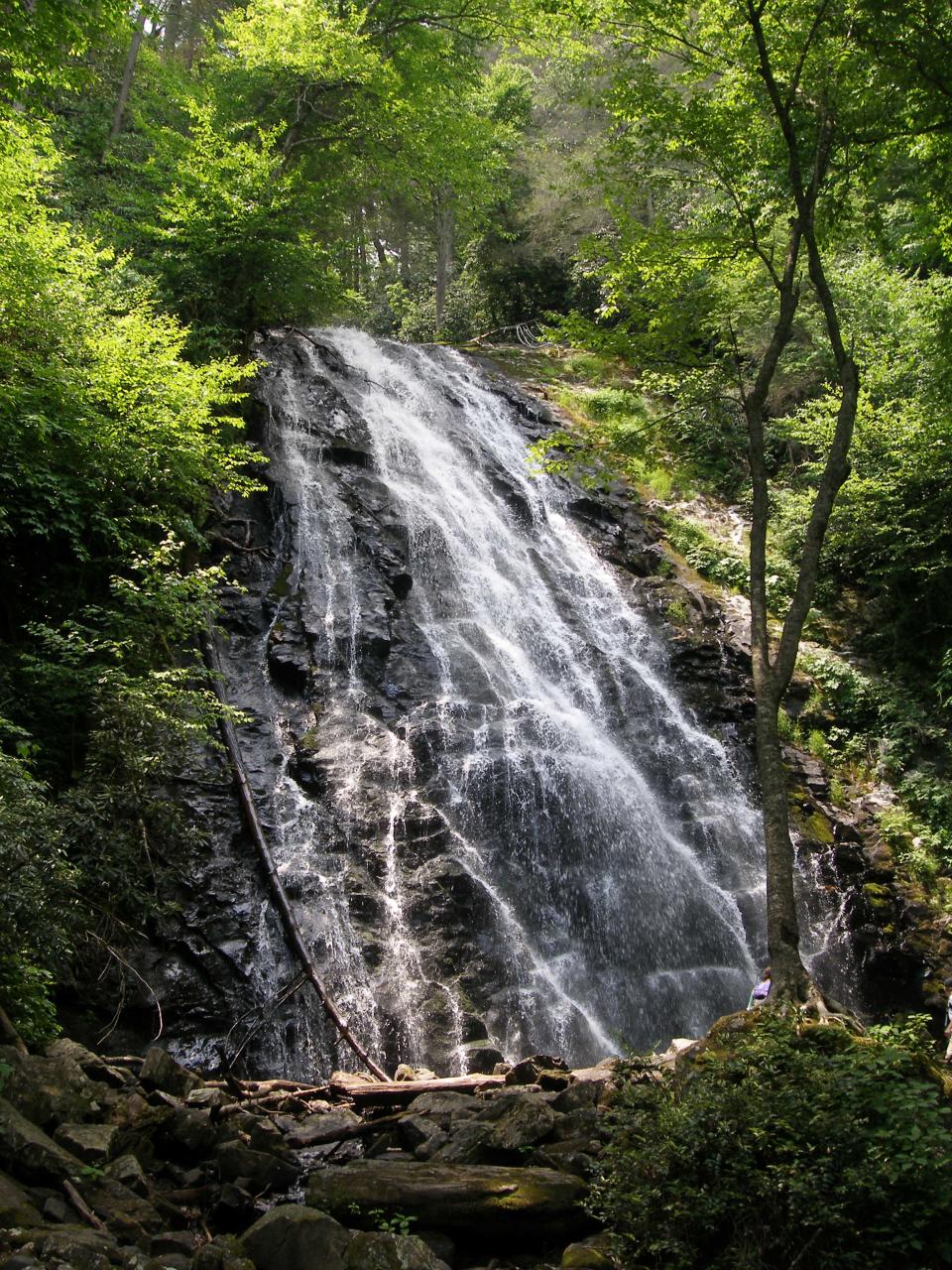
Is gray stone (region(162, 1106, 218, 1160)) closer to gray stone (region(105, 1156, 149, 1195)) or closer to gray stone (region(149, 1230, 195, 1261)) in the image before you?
gray stone (region(105, 1156, 149, 1195))

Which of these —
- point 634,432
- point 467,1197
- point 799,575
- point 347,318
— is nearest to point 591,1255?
point 467,1197

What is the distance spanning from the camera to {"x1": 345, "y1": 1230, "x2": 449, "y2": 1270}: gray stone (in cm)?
398

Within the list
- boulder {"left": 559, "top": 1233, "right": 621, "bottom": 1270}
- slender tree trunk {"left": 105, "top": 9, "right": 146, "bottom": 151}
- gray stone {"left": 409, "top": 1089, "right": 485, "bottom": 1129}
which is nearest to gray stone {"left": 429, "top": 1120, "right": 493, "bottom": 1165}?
gray stone {"left": 409, "top": 1089, "right": 485, "bottom": 1129}

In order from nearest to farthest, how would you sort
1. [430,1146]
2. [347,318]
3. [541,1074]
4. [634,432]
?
[430,1146] < [541,1074] < [634,432] < [347,318]

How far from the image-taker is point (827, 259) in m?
17.2

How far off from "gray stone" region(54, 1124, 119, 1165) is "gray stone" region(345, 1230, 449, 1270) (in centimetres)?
154

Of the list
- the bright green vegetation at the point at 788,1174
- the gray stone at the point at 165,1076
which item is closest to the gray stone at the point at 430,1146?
the bright green vegetation at the point at 788,1174

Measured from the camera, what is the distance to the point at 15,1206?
3.71 meters

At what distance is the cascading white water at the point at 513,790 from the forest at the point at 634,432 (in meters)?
1.52

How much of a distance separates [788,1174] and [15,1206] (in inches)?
135

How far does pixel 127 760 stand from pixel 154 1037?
91.8 inches

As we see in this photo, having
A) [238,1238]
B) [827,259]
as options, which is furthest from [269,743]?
[827,259]

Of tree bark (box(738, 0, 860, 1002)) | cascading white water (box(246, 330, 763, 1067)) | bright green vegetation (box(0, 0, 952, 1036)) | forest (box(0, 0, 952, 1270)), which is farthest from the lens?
cascading white water (box(246, 330, 763, 1067))

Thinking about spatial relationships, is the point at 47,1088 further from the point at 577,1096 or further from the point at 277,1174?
the point at 577,1096
